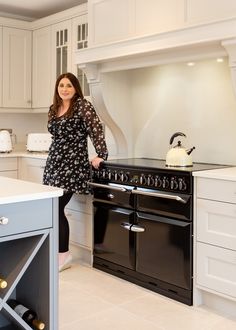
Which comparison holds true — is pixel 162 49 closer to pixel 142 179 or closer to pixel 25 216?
pixel 142 179

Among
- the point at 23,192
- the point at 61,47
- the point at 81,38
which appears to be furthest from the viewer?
the point at 61,47

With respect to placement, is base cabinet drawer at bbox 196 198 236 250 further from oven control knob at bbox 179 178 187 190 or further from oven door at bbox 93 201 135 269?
oven door at bbox 93 201 135 269

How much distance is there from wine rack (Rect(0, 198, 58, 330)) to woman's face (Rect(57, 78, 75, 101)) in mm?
1643

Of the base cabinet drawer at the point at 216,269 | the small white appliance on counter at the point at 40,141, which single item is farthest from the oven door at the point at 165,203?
the small white appliance on counter at the point at 40,141

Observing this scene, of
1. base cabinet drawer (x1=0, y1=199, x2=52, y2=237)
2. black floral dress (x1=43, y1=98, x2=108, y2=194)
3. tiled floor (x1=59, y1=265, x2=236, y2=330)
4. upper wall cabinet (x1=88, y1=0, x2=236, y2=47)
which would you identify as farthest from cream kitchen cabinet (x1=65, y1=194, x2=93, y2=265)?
base cabinet drawer (x1=0, y1=199, x2=52, y2=237)

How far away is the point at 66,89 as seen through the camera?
3396 mm

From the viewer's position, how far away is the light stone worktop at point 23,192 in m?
1.72

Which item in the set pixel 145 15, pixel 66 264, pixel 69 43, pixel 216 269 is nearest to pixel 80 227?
pixel 66 264

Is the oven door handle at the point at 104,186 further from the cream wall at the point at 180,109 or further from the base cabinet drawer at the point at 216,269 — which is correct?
the base cabinet drawer at the point at 216,269

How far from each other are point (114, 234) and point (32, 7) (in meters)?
2.61

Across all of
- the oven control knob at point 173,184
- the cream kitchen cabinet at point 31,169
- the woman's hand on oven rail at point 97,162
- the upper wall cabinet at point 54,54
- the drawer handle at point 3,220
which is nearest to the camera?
the drawer handle at point 3,220

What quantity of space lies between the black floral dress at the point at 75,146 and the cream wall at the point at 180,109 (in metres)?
0.39

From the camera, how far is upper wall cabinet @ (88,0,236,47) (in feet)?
8.87

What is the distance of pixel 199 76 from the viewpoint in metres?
3.31
